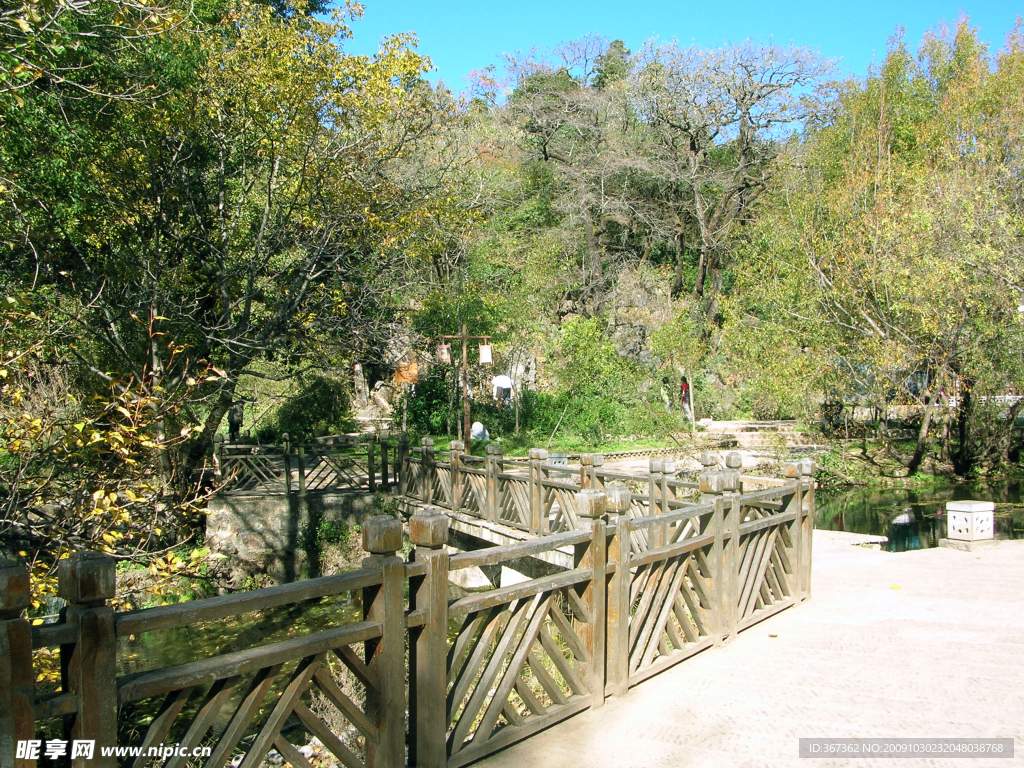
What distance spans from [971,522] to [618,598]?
7.99 metres

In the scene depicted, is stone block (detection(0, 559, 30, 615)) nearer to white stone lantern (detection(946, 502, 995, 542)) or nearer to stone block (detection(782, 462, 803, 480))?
stone block (detection(782, 462, 803, 480))

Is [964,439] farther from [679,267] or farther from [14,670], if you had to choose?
[14,670]

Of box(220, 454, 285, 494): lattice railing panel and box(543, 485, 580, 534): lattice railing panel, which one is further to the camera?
box(220, 454, 285, 494): lattice railing panel

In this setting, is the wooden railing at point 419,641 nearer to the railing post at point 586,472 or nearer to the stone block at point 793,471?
the stone block at point 793,471

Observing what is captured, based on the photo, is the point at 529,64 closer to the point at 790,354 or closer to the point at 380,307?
the point at 790,354

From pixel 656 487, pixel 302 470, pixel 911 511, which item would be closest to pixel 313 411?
pixel 302 470

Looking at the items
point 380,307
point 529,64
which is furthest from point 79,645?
point 529,64

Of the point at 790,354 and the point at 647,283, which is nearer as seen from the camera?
the point at 790,354

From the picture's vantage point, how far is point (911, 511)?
1756 centimetres

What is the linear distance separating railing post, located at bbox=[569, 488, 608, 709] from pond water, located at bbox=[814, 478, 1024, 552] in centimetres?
1099

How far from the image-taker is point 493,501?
11164 mm

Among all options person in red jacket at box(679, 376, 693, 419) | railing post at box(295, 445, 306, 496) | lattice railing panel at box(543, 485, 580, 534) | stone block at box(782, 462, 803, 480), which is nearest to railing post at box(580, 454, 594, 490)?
lattice railing panel at box(543, 485, 580, 534)

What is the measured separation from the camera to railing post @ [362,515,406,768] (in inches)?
138

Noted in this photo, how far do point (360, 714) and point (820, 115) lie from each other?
1160 inches
